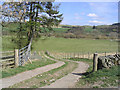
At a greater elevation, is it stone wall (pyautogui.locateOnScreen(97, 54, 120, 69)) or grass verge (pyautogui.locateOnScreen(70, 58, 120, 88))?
stone wall (pyautogui.locateOnScreen(97, 54, 120, 69))

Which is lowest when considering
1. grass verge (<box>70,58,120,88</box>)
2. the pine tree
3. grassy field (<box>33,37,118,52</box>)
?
grassy field (<box>33,37,118,52</box>)

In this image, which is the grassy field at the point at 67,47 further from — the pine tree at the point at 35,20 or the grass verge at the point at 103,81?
the grass verge at the point at 103,81

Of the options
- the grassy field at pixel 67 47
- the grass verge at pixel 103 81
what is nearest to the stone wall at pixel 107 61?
the grass verge at pixel 103 81

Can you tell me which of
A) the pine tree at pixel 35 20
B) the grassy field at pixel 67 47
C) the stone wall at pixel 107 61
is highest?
the pine tree at pixel 35 20

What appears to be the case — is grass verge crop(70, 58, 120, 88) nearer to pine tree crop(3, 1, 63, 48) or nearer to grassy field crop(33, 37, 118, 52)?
pine tree crop(3, 1, 63, 48)

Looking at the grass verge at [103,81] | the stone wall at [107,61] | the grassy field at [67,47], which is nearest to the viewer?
the grass verge at [103,81]

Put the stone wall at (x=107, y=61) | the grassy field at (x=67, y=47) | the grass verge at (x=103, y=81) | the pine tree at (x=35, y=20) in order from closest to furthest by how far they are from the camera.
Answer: the grass verge at (x=103, y=81)
the stone wall at (x=107, y=61)
the pine tree at (x=35, y=20)
the grassy field at (x=67, y=47)

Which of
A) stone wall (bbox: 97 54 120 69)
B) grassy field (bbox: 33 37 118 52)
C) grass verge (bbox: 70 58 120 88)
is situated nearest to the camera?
grass verge (bbox: 70 58 120 88)

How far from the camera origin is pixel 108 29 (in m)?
75.9

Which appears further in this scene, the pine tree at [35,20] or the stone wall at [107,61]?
the pine tree at [35,20]

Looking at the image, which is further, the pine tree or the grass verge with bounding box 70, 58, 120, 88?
the pine tree

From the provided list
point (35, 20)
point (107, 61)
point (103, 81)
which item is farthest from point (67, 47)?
point (103, 81)

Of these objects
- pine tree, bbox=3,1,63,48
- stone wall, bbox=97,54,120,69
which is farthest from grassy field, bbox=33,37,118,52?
stone wall, bbox=97,54,120,69

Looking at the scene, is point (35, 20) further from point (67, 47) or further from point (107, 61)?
point (67, 47)
